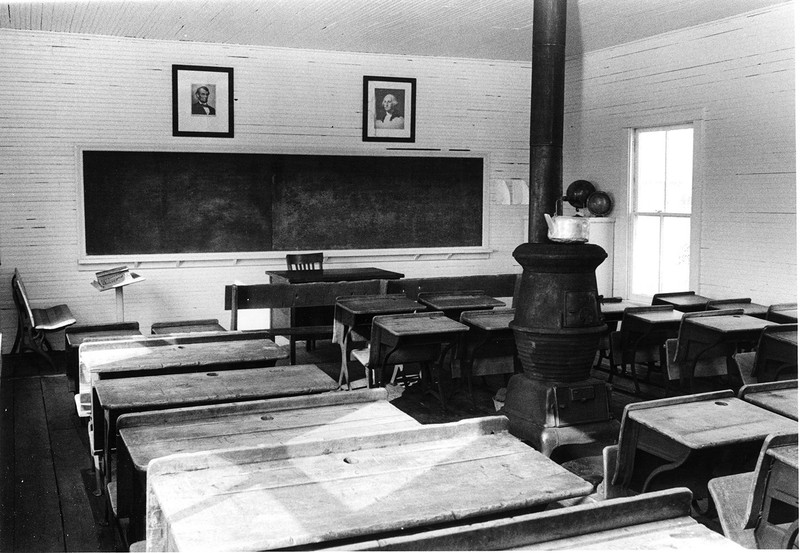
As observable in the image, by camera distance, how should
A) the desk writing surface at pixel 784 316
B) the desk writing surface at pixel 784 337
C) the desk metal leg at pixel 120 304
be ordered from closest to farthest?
the desk writing surface at pixel 784 337 → the desk writing surface at pixel 784 316 → the desk metal leg at pixel 120 304

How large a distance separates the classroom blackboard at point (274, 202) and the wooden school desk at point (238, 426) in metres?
6.00

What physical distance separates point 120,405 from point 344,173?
6705mm

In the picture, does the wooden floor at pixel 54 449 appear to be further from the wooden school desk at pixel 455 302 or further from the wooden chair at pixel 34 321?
the wooden school desk at pixel 455 302

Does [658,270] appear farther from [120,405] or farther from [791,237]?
[120,405]

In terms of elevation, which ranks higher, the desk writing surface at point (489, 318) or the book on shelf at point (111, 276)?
the book on shelf at point (111, 276)

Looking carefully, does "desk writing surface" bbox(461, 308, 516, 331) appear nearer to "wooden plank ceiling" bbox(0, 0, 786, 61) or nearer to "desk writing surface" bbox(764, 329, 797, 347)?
"desk writing surface" bbox(764, 329, 797, 347)

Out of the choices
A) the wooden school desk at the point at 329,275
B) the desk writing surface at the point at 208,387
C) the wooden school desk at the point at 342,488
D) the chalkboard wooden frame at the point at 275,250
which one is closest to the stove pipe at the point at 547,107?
the desk writing surface at the point at 208,387

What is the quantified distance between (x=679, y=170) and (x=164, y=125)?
5.41m

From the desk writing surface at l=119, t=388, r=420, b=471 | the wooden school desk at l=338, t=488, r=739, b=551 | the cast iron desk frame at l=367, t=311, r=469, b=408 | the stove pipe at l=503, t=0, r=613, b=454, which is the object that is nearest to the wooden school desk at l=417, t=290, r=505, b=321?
the cast iron desk frame at l=367, t=311, r=469, b=408

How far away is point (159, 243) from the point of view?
8875 millimetres

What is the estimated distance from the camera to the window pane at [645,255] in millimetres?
9000

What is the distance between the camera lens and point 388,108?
9656mm

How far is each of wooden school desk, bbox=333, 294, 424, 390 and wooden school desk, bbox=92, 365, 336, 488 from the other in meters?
2.45

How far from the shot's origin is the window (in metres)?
8.55
